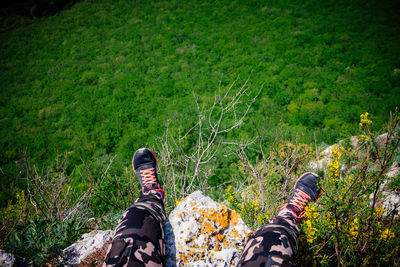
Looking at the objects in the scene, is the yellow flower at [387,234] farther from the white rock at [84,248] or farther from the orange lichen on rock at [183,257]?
the white rock at [84,248]

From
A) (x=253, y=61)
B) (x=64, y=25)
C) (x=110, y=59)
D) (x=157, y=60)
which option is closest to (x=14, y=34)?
(x=64, y=25)

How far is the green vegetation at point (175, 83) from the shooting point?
398 centimetres

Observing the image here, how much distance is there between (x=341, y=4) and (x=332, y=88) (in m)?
5.02

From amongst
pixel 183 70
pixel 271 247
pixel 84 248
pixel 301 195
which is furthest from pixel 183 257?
pixel 183 70

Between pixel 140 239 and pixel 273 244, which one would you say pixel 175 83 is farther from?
pixel 273 244

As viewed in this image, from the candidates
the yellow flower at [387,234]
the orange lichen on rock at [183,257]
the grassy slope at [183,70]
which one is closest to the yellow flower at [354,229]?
the yellow flower at [387,234]

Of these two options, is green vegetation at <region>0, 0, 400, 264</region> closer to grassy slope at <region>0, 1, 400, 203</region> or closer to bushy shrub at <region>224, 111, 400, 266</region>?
grassy slope at <region>0, 1, 400, 203</region>

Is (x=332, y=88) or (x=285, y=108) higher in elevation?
(x=332, y=88)

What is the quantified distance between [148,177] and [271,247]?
5.43 feet

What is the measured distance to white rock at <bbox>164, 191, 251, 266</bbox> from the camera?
5.13 ft

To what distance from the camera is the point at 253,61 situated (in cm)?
612

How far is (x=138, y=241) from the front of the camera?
1.52 metres

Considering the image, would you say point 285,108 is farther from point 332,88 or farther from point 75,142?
point 75,142

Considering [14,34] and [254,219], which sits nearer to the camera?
[254,219]
